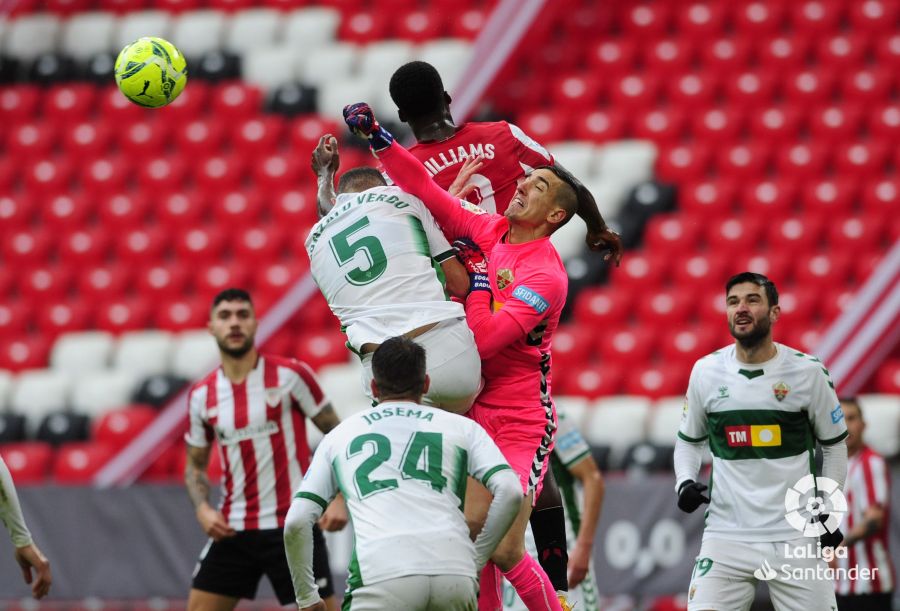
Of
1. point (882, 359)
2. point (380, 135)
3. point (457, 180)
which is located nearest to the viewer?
point (380, 135)

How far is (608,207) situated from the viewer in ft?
49.9

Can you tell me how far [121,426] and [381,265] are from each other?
8429mm

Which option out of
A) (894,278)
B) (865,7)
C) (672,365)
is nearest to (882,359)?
(894,278)

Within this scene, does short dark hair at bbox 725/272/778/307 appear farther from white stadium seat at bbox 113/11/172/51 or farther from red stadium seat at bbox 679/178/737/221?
white stadium seat at bbox 113/11/172/51

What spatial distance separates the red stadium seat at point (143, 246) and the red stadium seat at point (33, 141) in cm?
208

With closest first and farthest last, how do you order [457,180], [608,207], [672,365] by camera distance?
[457,180]
[672,365]
[608,207]

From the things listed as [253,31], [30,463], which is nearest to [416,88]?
[30,463]

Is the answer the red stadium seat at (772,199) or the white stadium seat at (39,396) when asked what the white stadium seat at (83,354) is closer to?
the white stadium seat at (39,396)

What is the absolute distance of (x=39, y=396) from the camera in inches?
596

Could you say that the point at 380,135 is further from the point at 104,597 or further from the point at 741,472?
the point at 104,597

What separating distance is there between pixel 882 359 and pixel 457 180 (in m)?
6.85

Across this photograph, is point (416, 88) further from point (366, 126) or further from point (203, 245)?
point (203, 245)

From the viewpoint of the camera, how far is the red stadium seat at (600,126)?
51.9ft

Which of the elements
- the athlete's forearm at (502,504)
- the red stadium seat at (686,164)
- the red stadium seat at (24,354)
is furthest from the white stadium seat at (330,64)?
the athlete's forearm at (502,504)
